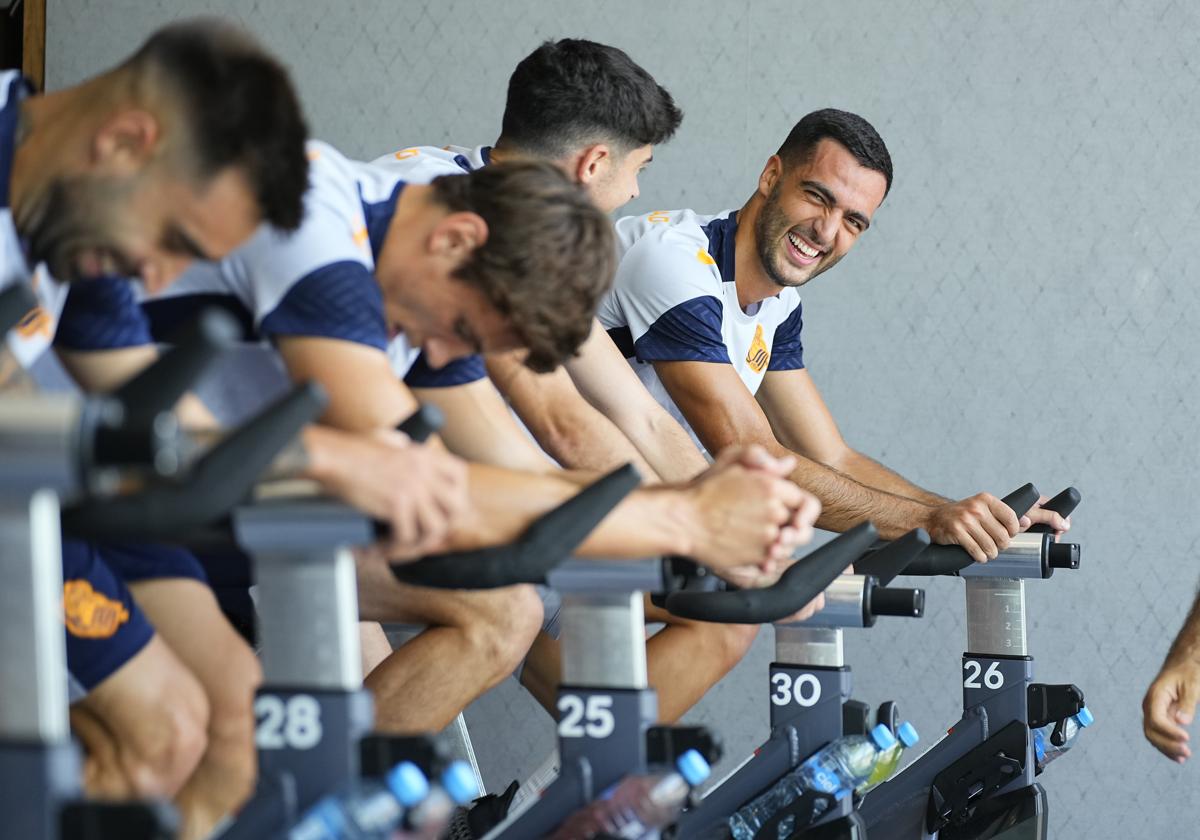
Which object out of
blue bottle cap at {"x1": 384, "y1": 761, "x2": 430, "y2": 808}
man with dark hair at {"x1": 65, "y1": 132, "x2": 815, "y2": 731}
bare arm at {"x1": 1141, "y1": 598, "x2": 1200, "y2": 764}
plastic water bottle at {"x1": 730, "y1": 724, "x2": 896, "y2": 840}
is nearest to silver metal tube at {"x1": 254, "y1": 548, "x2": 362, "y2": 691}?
blue bottle cap at {"x1": 384, "y1": 761, "x2": 430, "y2": 808}

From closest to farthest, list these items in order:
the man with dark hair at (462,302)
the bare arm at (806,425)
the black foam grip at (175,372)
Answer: the black foam grip at (175,372), the man with dark hair at (462,302), the bare arm at (806,425)

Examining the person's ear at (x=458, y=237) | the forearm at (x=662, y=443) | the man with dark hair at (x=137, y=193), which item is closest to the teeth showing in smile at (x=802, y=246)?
the forearm at (x=662, y=443)

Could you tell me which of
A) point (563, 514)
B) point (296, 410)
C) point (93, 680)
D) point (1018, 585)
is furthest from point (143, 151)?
point (1018, 585)

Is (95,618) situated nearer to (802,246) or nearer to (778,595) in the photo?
(778,595)

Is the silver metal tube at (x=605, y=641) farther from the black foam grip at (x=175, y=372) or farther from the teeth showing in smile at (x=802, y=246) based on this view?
the teeth showing in smile at (x=802, y=246)

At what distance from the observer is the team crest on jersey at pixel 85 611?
6.20 feet

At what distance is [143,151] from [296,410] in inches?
16.9

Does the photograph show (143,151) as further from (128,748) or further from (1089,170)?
(1089,170)

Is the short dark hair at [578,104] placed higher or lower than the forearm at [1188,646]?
higher

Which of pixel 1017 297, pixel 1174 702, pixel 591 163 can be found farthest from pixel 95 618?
pixel 1017 297

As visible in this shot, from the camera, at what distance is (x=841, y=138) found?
3598 millimetres

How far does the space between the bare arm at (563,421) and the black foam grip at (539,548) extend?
101 cm

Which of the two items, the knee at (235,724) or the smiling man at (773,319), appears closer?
the knee at (235,724)

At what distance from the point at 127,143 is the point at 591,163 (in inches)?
62.4
